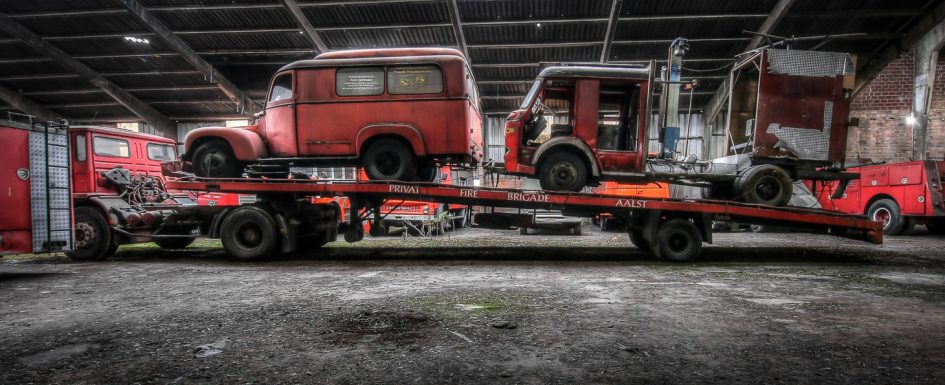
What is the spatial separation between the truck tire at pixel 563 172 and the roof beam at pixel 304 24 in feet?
33.7

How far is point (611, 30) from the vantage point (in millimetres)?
12742

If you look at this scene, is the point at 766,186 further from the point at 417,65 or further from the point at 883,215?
the point at 883,215

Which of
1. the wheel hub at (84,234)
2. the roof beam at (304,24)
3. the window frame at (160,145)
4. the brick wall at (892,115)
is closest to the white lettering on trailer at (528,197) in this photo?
the wheel hub at (84,234)

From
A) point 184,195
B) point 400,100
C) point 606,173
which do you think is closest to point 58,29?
point 184,195

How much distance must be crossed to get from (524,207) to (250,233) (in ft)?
14.1

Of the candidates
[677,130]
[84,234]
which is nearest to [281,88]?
[84,234]

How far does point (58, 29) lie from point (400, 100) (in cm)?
1554

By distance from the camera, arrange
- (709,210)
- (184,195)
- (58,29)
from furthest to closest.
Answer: (58,29) < (184,195) < (709,210)

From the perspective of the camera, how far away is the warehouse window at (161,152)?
26.0 feet

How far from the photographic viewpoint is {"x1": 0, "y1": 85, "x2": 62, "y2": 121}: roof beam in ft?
56.7

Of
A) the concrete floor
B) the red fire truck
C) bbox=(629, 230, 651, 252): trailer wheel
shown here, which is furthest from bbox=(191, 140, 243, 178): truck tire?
bbox=(629, 230, 651, 252): trailer wheel

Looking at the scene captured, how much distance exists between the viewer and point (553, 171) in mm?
6129

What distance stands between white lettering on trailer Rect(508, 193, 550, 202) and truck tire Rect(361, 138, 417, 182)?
159cm

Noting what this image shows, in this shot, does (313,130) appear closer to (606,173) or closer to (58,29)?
(606,173)
